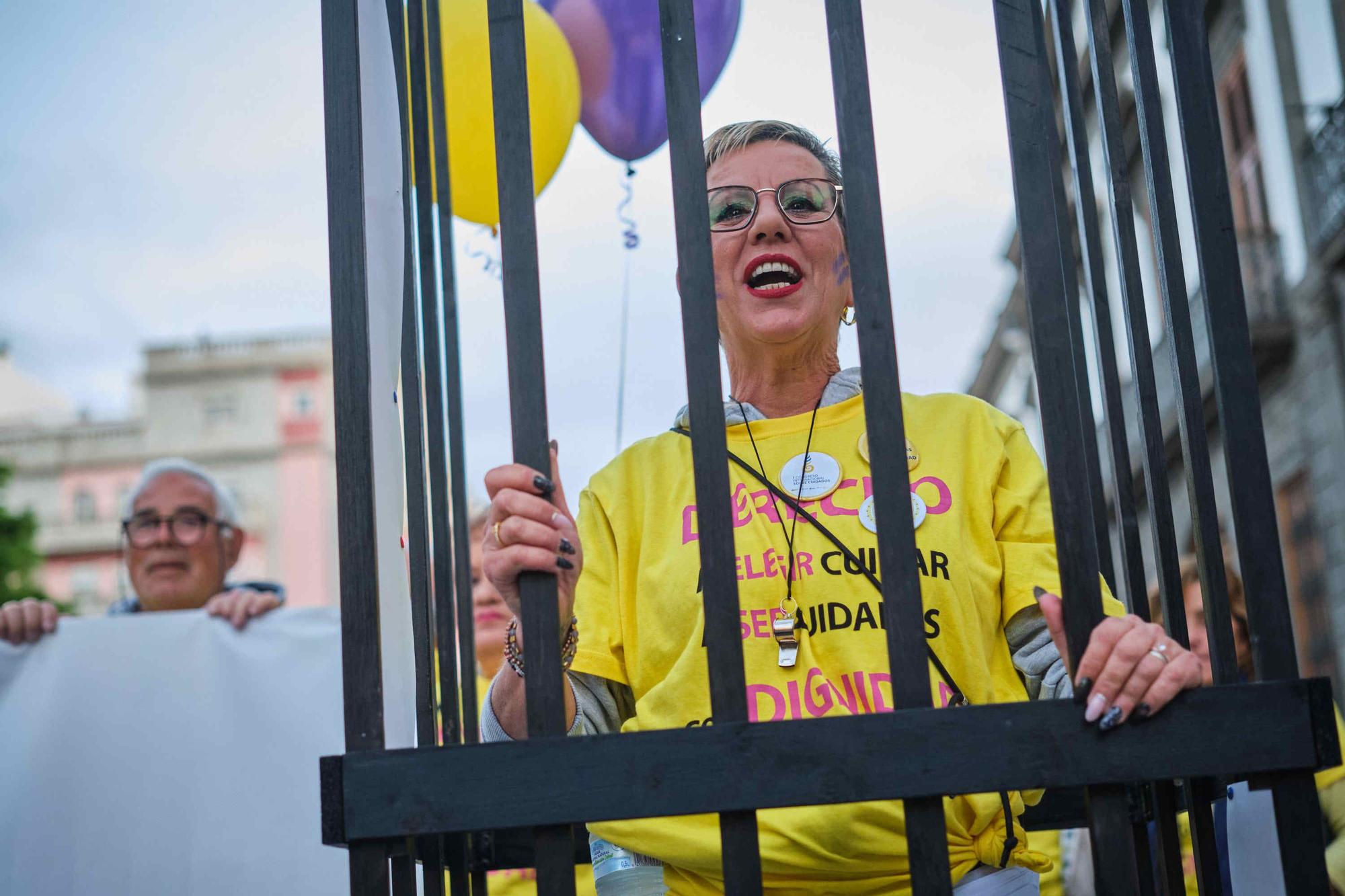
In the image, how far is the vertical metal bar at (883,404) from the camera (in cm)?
141

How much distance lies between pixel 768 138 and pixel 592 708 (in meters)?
0.99

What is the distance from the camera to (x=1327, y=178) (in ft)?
37.7

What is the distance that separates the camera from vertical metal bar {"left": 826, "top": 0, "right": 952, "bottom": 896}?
1.41 m

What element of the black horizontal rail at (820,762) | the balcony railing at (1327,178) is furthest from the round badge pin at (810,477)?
the balcony railing at (1327,178)

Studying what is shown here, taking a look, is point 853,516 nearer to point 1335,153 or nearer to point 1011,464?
point 1011,464

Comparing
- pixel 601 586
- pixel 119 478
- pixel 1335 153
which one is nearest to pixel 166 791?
pixel 601 586

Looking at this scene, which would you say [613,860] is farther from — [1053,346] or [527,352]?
[1053,346]

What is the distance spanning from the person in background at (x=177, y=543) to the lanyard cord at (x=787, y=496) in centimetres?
232

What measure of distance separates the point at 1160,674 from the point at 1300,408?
481 inches

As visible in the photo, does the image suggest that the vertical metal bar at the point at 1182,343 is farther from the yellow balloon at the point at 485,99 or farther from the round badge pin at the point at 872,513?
the yellow balloon at the point at 485,99

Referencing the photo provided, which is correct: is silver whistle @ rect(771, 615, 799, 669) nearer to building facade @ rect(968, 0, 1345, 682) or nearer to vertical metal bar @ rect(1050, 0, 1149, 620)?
vertical metal bar @ rect(1050, 0, 1149, 620)

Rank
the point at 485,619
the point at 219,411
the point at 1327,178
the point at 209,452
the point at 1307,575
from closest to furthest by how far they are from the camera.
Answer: the point at 485,619
the point at 1327,178
the point at 1307,575
the point at 209,452
the point at 219,411

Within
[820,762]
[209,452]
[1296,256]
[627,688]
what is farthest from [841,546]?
[209,452]

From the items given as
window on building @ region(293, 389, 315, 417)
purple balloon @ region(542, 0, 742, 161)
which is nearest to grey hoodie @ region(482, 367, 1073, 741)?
purple balloon @ region(542, 0, 742, 161)
